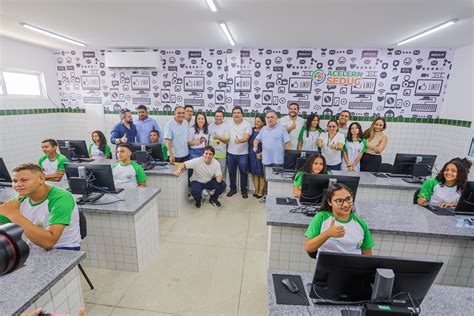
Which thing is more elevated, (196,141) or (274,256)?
(196,141)

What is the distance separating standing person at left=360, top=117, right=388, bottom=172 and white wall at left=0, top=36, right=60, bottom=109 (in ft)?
22.6

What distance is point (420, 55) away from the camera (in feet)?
15.6

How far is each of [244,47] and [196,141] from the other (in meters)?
2.19

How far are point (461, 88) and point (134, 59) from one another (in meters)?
6.51

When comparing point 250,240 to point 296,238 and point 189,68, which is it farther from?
point 189,68

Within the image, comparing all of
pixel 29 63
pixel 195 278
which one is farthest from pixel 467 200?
pixel 29 63

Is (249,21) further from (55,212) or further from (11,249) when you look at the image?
(11,249)

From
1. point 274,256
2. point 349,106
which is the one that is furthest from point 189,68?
point 274,256

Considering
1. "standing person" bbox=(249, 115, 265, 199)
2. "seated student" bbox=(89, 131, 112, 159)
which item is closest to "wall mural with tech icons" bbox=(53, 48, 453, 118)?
"standing person" bbox=(249, 115, 265, 199)

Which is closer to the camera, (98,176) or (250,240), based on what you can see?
(98,176)

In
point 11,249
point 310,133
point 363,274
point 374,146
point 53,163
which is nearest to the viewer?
point 11,249

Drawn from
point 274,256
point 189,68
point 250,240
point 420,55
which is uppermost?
point 420,55

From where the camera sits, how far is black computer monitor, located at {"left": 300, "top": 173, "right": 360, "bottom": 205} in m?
2.29

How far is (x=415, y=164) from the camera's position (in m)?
3.42
